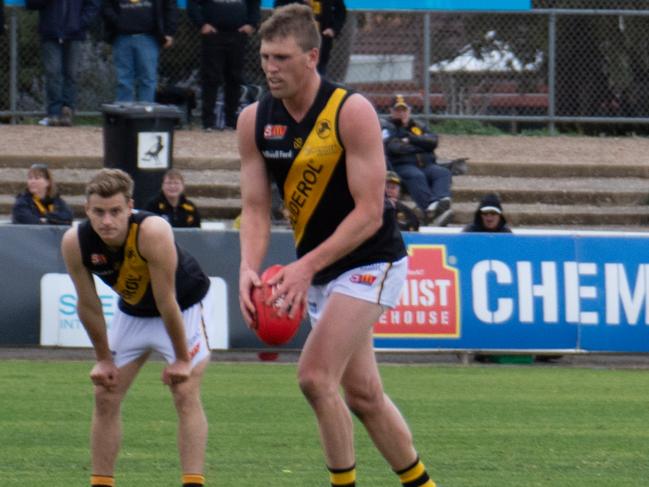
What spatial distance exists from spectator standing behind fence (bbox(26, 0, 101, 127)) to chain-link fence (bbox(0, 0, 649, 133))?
1.22m

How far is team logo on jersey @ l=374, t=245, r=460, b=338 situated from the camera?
45.9 feet

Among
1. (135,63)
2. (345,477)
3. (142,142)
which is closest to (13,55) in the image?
(135,63)

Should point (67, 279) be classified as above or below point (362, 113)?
below

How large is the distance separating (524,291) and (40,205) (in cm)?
481

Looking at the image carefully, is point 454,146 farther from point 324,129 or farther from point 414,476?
point 324,129

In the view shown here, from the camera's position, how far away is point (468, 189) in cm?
1989

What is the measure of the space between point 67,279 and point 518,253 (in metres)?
4.08

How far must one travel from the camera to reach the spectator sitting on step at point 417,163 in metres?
17.4

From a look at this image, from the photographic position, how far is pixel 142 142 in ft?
52.0

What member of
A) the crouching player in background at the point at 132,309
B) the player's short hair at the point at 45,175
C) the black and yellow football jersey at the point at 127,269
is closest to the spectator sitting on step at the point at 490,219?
the player's short hair at the point at 45,175

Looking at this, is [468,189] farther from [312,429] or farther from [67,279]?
[312,429]

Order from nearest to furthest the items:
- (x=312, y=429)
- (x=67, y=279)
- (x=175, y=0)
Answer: (x=312, y=429) → (x=67, y=279) → (x=175, y=0)

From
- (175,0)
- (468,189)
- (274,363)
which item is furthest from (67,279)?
(468,189)

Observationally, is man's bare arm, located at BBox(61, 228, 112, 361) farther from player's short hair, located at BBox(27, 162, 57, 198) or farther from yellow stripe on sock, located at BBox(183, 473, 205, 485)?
player's short hair, located at BBox(27, 162, 57, 198)
